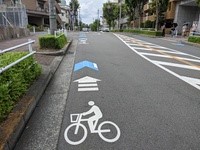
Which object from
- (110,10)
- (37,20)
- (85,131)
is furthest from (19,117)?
(110,10)

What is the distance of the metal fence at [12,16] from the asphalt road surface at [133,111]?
→ 577 inches

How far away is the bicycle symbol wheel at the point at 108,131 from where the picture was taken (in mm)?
3223

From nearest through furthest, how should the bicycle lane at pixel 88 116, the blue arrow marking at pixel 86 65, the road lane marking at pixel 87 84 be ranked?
the bicycle lane at pixel 88 116 → the road lane marking at pixel 87 84 → the blue arrow marking at pixel 86 65

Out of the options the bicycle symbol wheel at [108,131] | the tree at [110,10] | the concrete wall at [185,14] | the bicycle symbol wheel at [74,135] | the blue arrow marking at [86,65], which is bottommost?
the bicycle symbol wheel at [74,135]

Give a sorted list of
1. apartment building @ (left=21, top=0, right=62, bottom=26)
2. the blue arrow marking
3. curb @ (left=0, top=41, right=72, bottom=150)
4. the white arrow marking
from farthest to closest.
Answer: apartment building @ (left=21, top=0, right=62, bottom=26) < the blue arrow marking < the white arrow marking < curb @ (left=0, top=41, right=72, bottom=150)

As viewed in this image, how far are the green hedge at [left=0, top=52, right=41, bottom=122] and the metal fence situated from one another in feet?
51.9

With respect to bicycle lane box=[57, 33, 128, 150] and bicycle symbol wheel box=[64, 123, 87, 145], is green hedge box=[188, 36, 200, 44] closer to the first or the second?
bicycle lane box=[57, 33, 128, 150]

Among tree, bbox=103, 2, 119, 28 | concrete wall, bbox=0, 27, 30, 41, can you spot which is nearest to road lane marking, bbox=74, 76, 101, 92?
concrete wall, bbox=0, 27, 30, 41

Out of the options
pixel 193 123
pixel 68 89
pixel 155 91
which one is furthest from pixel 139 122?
pixel 68 89

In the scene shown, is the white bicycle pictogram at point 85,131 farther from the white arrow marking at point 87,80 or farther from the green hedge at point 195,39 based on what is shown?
the green hedge at point 195,39

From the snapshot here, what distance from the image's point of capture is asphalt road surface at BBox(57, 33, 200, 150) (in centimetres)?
317

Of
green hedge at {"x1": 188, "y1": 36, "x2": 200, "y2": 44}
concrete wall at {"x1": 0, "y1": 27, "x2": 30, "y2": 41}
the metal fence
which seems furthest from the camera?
the metal fence

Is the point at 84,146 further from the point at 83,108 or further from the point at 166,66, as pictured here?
the point at 166,66

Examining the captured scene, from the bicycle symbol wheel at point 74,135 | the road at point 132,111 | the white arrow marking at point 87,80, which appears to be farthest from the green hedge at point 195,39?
the bicycle symbol wheel at point 74,135
